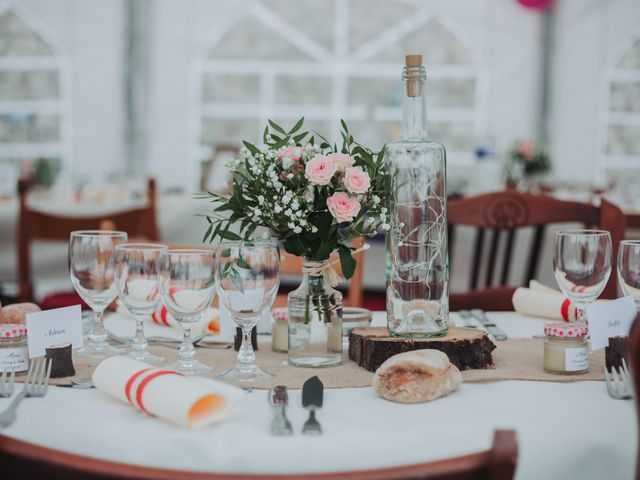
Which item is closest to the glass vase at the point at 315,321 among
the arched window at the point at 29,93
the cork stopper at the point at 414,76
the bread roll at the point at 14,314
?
the cork stopper at the point at 414,76

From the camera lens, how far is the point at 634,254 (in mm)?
1232

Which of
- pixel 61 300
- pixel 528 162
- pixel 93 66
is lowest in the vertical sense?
pixel 61 300

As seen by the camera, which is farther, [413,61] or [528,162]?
[528,162]

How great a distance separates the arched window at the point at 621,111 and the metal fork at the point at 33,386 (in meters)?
7.11

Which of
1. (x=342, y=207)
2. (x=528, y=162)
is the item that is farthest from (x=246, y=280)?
(x=528, y=162)

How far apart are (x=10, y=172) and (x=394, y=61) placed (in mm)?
4176

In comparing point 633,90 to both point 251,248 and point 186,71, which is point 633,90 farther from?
point 251,248

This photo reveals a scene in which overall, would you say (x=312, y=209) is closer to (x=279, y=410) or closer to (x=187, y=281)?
(x=187, y=281)

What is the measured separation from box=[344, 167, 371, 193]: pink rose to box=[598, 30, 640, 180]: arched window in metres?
6.85

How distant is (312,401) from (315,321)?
24 cm

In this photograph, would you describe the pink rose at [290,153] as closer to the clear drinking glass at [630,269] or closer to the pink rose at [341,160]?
the pink rose at [341,160]

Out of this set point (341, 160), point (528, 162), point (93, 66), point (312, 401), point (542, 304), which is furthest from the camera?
point (93, 66)

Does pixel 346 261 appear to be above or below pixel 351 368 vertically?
above

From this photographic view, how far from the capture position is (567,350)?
1099 millimetres
